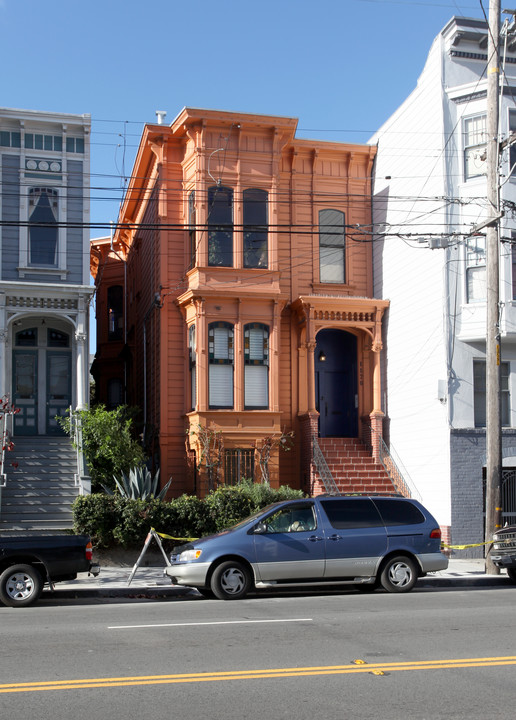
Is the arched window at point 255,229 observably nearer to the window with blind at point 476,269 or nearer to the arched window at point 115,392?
the window with blind at point 476,269

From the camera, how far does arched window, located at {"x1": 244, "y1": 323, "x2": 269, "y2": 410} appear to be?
21.5 metres

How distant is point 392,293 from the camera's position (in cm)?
2261

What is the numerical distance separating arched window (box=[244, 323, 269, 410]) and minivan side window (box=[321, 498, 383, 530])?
7.91 meters

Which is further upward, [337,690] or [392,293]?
[392,293]

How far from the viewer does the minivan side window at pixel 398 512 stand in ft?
45.4

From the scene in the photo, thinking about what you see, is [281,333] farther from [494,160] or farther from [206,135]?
[494,160]

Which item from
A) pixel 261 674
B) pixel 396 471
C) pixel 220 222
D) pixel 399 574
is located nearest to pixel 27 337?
pixel 220 222

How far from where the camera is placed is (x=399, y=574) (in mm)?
13641

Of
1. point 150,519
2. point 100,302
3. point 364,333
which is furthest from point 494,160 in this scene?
point 100,302

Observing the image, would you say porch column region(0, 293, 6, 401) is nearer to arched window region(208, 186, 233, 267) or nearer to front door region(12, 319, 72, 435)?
front door region(12, 319, 72, 435)

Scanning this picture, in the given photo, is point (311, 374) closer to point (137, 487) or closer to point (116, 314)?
point (137, 487)

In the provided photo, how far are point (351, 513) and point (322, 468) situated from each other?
7.55m

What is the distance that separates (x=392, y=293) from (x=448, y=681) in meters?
16.3

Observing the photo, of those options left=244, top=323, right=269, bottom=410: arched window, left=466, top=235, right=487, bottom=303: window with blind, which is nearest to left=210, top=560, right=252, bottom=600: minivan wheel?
left=244, top=323, right=269, bottom=410: arched window
